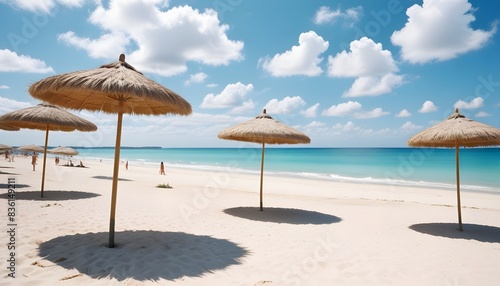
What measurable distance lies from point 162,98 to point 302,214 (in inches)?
214

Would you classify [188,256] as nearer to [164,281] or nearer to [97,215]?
[164,281]

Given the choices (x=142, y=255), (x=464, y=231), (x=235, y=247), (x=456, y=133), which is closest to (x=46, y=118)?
(x=142, y=255)

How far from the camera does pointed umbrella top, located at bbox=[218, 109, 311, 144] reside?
7.33 meters

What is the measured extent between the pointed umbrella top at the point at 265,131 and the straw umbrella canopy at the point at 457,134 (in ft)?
9.14

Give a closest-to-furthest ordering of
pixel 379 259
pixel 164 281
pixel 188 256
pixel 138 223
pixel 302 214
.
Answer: pixel 164 281, pixel 188 256, pixel 379 259, pixel 138 223, pixel 302 214

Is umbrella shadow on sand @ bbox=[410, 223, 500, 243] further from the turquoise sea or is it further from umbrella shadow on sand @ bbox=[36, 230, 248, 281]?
the turquoise sea

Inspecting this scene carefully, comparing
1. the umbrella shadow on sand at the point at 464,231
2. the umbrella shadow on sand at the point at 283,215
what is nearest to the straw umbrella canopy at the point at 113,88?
the umbrella shadow on sand at the point at 283,215

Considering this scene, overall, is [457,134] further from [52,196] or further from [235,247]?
[52,196]

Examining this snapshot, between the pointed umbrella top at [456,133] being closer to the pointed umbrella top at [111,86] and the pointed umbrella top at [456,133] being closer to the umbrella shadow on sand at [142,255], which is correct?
the umbrella shadow on sand at [142,255]

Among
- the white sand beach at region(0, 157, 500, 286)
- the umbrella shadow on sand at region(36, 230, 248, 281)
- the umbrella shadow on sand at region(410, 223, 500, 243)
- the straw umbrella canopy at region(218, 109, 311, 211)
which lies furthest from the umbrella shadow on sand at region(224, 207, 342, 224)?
the umbrella shadow on sand at region(36, 230, 248, 281)

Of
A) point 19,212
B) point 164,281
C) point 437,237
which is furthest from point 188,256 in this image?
point 437,237

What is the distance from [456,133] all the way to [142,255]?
21.4 ft

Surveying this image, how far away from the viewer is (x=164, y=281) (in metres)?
3.22

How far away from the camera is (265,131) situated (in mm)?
7355
